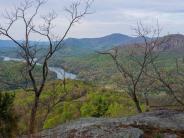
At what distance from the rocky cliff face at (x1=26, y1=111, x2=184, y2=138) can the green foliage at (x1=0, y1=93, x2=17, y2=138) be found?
67.2 feet

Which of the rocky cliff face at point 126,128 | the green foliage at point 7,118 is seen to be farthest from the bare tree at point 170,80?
the green foliage at point 7,118

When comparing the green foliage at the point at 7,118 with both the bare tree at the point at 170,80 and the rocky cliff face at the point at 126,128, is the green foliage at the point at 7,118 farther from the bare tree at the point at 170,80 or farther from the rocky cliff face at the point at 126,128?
the rocky cliff face at the point at 126,128

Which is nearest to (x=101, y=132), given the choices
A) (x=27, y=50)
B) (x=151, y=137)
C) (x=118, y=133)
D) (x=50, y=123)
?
(x=118, y=133)

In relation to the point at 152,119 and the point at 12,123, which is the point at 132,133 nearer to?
the point at 152,119

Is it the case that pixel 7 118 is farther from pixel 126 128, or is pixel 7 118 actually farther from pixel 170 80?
pixel 126 128

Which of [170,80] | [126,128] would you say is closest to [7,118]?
[170,80]

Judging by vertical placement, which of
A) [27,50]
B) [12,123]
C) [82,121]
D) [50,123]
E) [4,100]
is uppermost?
[27,50]

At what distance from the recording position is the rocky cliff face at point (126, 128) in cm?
1471

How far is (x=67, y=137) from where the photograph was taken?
15227 mm

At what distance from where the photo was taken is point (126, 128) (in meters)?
15.1

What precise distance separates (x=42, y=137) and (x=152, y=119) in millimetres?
4845

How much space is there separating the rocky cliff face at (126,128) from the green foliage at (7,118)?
20473 mm

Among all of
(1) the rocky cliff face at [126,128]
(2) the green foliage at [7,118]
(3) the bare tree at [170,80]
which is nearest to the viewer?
(1) the rocky cliff face at [126,128]

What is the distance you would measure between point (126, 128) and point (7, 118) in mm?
25312
